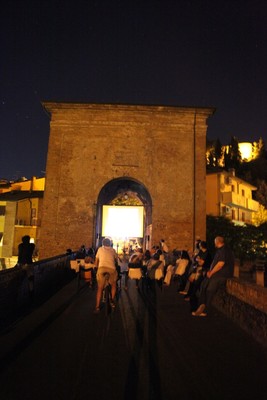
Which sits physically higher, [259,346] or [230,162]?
[230,162]

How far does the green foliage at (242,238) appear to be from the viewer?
72.0 ft

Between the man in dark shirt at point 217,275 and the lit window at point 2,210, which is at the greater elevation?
the lit window at point 2,210

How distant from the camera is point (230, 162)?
225ft

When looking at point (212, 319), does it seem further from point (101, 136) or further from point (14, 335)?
point (101, 136)

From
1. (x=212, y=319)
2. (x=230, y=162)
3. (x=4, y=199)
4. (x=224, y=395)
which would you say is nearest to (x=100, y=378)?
(x=224, y=395)

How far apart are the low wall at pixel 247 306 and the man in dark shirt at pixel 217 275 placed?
292 mm

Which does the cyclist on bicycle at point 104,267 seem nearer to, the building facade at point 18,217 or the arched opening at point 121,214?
the arched opening at point 121,214

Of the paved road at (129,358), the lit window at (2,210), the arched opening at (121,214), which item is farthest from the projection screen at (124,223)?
the lit window at (2,210)

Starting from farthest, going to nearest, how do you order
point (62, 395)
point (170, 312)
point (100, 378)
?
point (170, 312)
point (100, 378)
point (62, 395)

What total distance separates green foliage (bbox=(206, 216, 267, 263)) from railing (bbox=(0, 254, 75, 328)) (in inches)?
565

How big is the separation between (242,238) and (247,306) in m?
18.3

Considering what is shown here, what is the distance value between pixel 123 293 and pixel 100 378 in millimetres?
5683

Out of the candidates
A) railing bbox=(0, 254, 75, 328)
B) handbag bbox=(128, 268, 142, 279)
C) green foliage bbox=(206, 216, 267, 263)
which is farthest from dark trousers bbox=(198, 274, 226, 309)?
green foliage bbox=(206, 216, 267, 263)

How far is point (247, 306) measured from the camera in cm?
540
